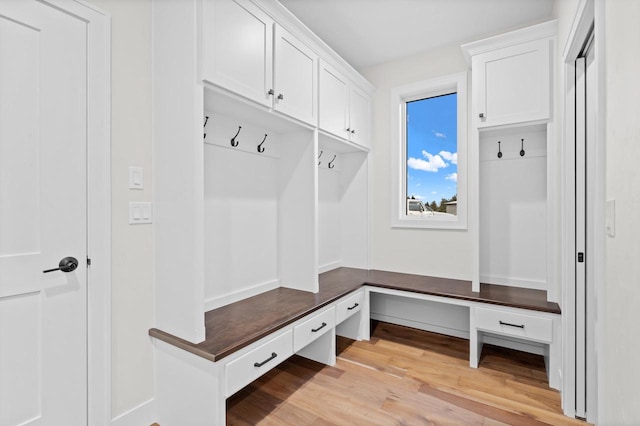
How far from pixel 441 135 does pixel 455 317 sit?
5.70 feet

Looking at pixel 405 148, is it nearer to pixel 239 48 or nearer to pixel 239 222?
pixel 239 222

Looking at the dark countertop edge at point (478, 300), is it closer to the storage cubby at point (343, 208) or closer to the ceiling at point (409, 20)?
the storage cubby at point (343, 208)

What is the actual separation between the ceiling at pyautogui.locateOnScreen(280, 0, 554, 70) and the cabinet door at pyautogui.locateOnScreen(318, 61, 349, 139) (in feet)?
1.24

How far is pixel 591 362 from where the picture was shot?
1.79 metres

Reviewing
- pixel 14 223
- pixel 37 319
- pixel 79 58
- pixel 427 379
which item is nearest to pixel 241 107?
pixel 79 58

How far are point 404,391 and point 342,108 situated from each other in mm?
2238

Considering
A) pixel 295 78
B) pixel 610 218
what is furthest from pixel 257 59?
pixel 610 218

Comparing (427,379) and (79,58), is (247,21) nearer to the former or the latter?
(79,58)

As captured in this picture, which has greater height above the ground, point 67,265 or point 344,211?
point 344,211

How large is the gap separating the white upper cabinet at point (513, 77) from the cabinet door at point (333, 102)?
3.39ft

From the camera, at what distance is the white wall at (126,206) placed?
1631 mm

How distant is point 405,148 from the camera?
3.32 meters

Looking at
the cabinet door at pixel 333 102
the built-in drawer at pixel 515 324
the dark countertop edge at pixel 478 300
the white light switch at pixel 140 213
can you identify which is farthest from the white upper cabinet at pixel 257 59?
the built-in drawer at pixel 515 324

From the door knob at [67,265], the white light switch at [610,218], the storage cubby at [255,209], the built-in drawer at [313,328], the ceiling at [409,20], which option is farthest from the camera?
the ceiling at [409,20]
